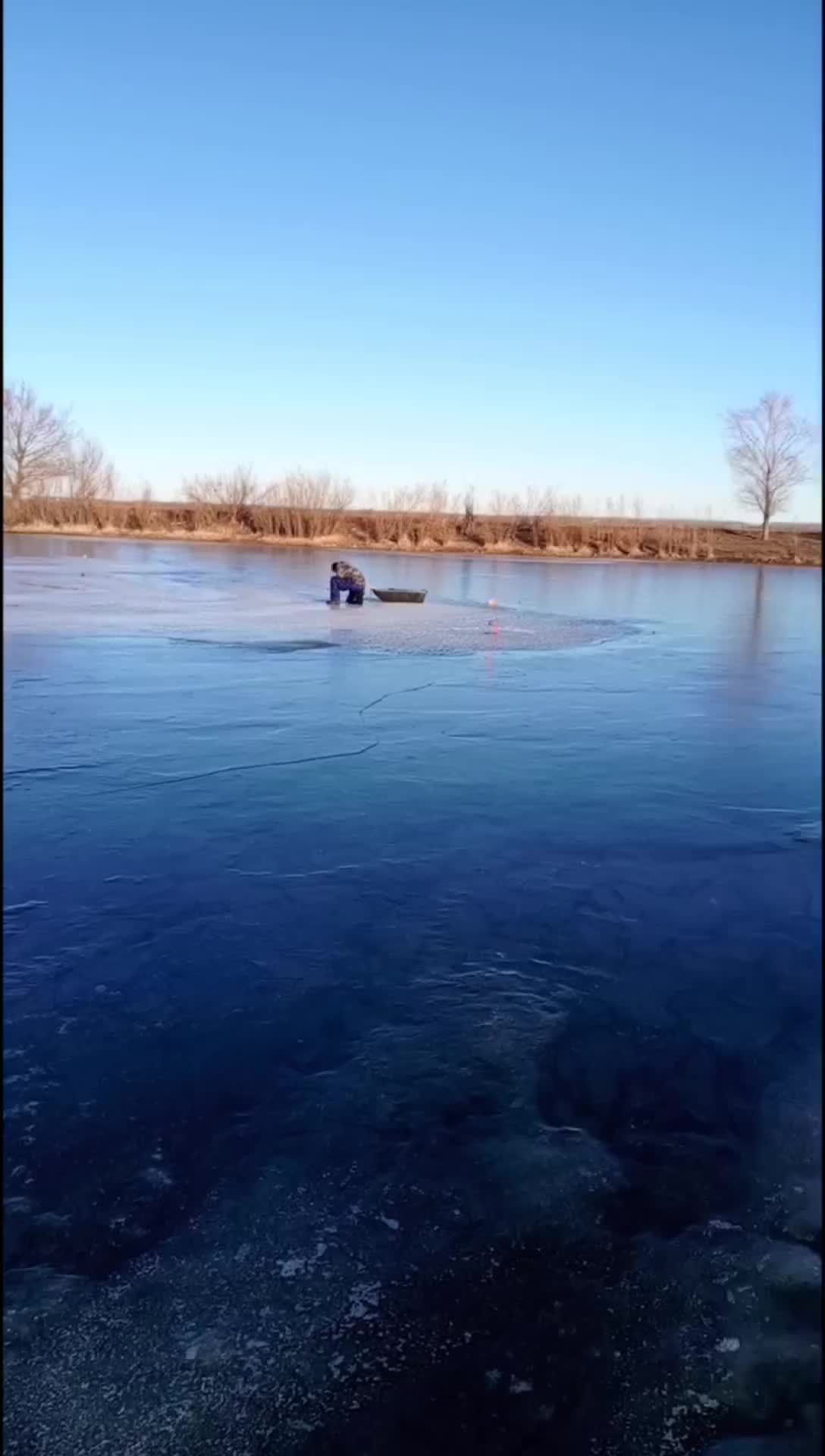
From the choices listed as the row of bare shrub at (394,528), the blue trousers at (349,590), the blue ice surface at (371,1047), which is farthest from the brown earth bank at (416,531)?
the blue ice surface at (371,1047)

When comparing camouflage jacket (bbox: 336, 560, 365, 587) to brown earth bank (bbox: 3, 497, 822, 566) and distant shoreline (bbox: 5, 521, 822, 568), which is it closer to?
distant shoreline (bbox: 5, 521, 822, 568)

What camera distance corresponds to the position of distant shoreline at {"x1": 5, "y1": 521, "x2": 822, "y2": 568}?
32.0 m

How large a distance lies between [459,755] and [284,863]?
Result: 87.5 inches

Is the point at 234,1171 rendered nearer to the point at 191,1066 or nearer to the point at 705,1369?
the point at 191,1066

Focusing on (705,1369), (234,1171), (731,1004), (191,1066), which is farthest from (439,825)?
(705,1369)

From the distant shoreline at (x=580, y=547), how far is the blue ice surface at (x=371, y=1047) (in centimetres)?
2681

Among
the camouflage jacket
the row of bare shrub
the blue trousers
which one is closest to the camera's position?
the camouflage jacket

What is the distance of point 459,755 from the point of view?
6.29m

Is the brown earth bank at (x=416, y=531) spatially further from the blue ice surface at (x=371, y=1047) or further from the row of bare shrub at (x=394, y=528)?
the blue ice surface at (x=371, y=1047)

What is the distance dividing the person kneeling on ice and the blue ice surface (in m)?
9.04

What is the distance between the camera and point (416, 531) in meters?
37.4

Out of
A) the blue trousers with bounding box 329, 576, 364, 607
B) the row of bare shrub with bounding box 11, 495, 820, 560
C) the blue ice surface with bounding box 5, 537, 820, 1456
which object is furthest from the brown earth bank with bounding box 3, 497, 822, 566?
the blue ice surface with bounding box 5, 537, 820, 1456

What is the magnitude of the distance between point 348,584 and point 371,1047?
13.4 metres

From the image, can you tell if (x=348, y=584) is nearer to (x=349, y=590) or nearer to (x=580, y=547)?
(x=349, y=590)
